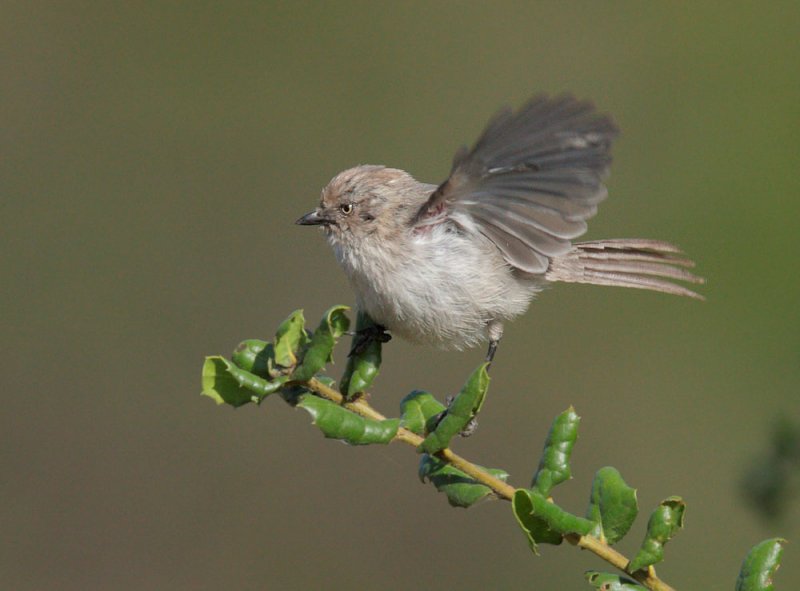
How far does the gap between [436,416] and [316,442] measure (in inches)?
154

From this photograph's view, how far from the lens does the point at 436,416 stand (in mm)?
2273

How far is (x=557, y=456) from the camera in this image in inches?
83.9

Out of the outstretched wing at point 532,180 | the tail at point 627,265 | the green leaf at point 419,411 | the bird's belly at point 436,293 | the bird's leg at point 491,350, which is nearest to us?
the green leaf at point 419,411

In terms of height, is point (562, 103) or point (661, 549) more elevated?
point (562, 103)

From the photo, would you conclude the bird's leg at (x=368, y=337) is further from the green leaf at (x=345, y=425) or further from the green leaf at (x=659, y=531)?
the green leaf at (x=659, y=531)

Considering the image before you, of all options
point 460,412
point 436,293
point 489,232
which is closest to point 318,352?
point 460,412

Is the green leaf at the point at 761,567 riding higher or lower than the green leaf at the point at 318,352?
lower

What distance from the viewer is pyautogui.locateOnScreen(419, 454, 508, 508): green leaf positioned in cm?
213

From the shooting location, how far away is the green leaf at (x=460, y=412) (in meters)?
2.10

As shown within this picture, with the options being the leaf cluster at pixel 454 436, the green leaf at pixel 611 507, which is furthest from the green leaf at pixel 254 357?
the green leaf at pixel 611 507

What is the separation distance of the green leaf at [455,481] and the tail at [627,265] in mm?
1303

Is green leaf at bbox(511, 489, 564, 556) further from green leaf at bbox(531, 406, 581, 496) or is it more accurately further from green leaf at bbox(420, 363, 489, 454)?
green leaf at bbox(420, 363, 489, 454)

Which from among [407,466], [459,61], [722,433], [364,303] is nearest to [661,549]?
[364,303]

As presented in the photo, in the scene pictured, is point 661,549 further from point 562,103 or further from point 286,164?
point 286,164
